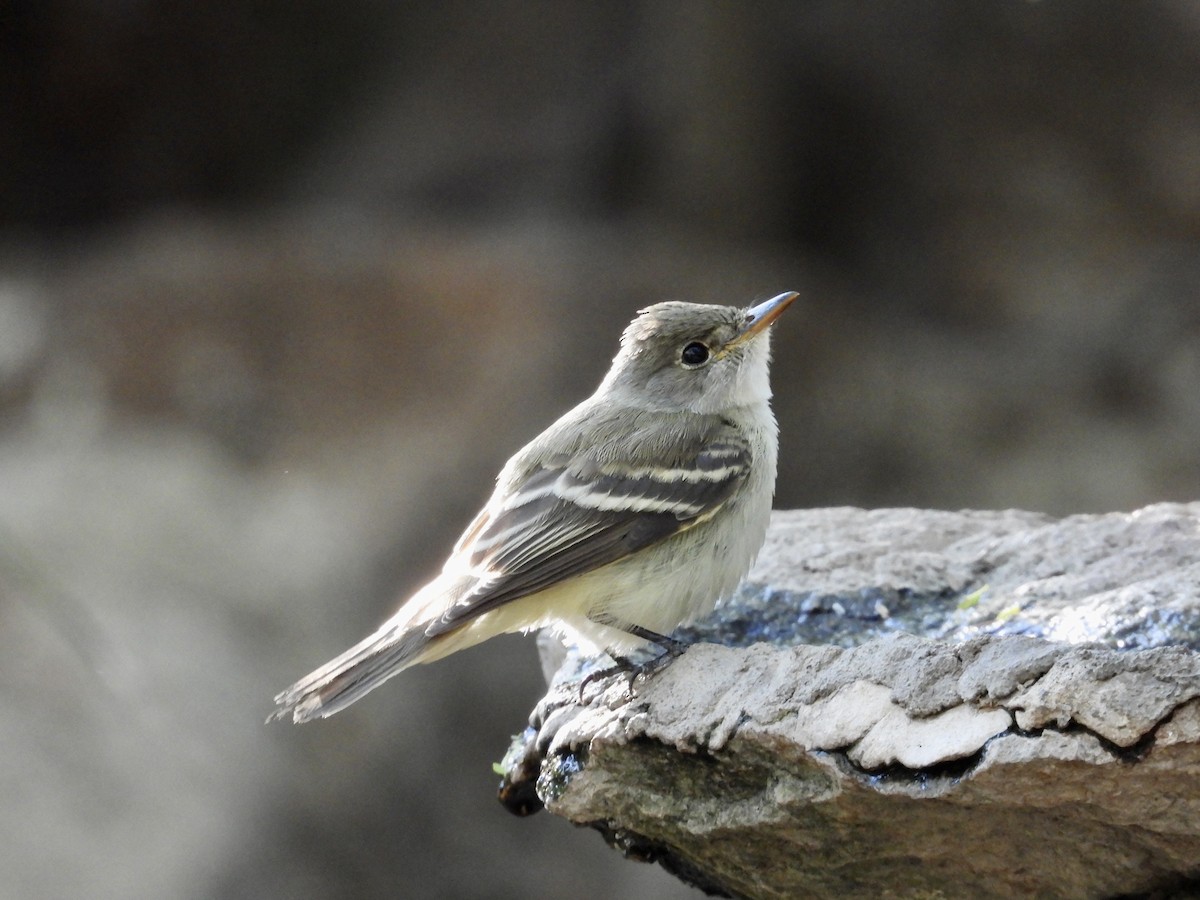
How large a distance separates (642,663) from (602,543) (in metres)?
0.35

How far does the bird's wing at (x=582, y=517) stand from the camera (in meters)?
3.55

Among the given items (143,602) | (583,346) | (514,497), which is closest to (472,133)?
(583,346)

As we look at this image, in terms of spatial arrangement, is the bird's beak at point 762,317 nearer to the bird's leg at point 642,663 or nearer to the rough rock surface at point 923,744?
the rough rock surface at point 923,744

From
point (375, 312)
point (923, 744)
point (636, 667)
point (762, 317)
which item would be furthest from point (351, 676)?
point (375, 312)

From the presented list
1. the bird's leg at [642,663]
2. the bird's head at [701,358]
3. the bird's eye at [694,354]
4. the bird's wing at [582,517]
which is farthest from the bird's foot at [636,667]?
the bird's eye at [694,354]

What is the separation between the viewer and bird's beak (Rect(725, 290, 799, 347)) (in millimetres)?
4211

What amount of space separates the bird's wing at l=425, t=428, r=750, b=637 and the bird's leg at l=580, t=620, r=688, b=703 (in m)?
0.21

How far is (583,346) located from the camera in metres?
7.35

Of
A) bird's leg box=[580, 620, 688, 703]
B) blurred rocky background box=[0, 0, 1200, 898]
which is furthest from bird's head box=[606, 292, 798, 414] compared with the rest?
blurred rocky background box=[0, 0, 1200, 898]

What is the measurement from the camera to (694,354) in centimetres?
431

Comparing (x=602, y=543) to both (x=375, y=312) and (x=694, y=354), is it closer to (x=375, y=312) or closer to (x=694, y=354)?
(x=694, y=354)

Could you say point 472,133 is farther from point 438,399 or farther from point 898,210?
point 898,210

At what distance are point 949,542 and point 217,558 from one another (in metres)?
4.11

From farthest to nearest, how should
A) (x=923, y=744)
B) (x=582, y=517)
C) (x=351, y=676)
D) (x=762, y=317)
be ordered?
(x=762, y=317) < (x=582, y=517) < (x=351, y=676) < (x=923, y=744)
